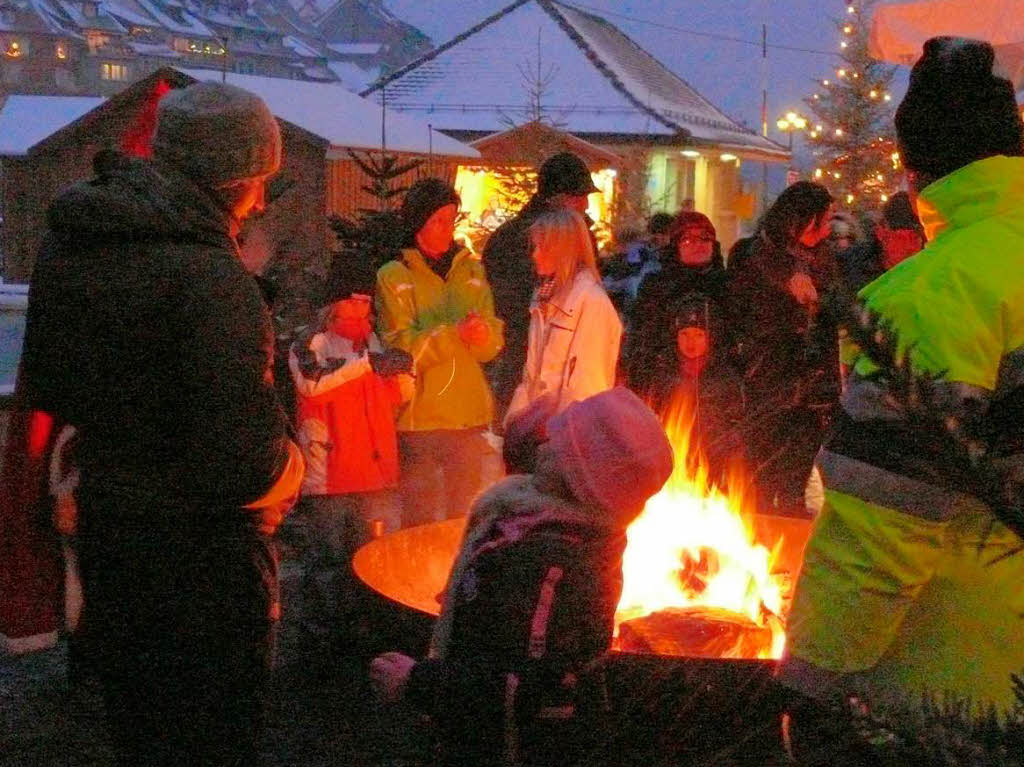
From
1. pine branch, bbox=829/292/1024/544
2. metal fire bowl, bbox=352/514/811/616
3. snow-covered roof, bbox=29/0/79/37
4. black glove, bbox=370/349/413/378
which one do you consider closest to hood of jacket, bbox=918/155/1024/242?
pine branch, bbox=829/292/1024/544

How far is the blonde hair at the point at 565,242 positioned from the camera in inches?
231

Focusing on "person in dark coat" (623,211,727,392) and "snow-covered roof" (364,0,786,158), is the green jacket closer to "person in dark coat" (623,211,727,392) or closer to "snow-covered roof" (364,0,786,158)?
"person in dark coat" (623,211,727,392)

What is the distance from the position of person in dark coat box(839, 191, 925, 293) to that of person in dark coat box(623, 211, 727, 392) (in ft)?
2.30

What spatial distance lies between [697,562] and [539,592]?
274 cm

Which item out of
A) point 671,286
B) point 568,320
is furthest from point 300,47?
point 568,320

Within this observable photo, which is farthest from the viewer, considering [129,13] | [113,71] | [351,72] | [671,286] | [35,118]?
[351,72]

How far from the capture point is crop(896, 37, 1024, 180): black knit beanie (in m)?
2.05

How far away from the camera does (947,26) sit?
643 centimetres

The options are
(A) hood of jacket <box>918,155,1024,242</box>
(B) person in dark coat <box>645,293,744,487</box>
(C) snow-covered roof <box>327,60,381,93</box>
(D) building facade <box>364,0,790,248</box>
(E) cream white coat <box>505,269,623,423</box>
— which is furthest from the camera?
(C) snow-covered roof <box>327,60,381,93</box>

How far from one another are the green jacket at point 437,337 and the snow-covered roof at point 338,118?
21.7ft

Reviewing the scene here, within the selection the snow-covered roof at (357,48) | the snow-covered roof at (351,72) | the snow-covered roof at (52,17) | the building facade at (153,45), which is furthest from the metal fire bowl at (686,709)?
the snow-covered roof at (357,48)

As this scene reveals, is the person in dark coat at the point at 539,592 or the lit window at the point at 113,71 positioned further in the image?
the lit window at the point at 113,71

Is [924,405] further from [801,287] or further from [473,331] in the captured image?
[801,287]

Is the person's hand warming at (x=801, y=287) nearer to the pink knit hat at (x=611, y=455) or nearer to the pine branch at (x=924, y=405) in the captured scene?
the pink knit hat at (x=611, y=455)
